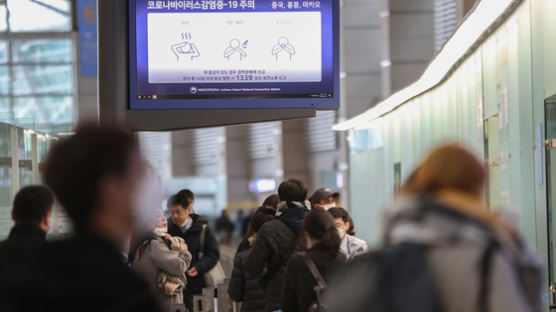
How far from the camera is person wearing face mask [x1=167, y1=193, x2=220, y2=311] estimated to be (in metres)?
8.16

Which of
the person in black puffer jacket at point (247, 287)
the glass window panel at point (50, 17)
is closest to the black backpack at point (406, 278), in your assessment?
the person in black puffer jacket at point (247, 287)

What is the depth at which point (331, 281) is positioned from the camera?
4762 millimetres

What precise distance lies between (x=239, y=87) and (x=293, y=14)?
69cm

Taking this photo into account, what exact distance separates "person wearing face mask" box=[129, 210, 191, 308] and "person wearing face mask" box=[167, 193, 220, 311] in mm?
1040

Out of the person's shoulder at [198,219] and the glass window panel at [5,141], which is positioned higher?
the glass window panel at [5,141]

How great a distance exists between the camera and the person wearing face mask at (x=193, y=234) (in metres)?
8.16

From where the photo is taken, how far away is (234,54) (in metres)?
6.76

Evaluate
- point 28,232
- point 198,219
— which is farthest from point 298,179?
point 28,232

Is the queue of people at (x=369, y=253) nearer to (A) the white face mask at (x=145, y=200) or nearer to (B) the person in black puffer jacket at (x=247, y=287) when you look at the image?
(A) the white face mask at (x=145, y=200)

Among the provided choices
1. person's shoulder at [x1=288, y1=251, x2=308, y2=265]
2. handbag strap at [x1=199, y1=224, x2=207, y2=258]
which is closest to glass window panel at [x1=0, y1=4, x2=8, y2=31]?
handbag strap at [x1=199, y1=224, x2=207, y2=258]

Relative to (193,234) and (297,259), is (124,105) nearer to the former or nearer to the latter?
(297,259)

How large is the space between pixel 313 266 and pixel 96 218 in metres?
2.76

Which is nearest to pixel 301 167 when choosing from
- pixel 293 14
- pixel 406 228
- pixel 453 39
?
pixel 453 39

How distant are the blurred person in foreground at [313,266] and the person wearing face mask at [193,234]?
128 inches
